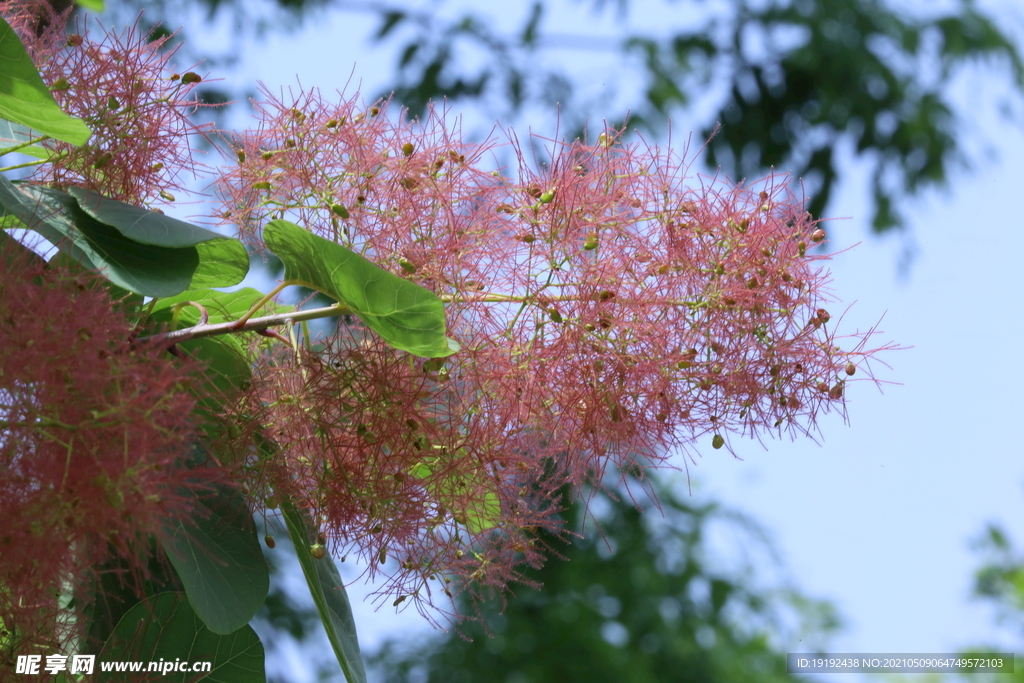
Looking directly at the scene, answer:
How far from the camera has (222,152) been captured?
1.62 metres

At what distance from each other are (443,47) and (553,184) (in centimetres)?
451

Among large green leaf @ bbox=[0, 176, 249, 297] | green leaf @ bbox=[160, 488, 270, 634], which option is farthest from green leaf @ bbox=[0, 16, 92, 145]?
green leaf @ bbox=[160, 488, 270, 634]

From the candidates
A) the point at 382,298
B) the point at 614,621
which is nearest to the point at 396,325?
the point at 382,298

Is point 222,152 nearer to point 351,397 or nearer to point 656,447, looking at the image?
point 351,397

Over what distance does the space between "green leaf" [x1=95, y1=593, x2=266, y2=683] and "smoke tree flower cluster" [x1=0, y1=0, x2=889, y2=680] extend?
0.02 m

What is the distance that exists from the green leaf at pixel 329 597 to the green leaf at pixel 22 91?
0.62 metres

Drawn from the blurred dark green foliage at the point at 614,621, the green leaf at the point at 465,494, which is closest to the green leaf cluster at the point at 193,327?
the green leaf at the point at 465,494

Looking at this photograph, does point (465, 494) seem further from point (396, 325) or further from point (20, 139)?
point (20, 139)

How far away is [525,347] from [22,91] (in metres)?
0.72

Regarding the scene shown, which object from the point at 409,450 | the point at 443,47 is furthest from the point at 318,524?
the point at 443,47

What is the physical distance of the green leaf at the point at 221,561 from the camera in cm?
120

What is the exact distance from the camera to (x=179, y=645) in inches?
53.7

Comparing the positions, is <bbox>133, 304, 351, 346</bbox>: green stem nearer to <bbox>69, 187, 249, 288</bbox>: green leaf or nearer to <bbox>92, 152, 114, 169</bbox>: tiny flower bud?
<bbox>69, 187, 249, 288</bbox>: green leaf

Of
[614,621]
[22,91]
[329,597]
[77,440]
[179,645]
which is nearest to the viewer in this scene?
[77,440]
